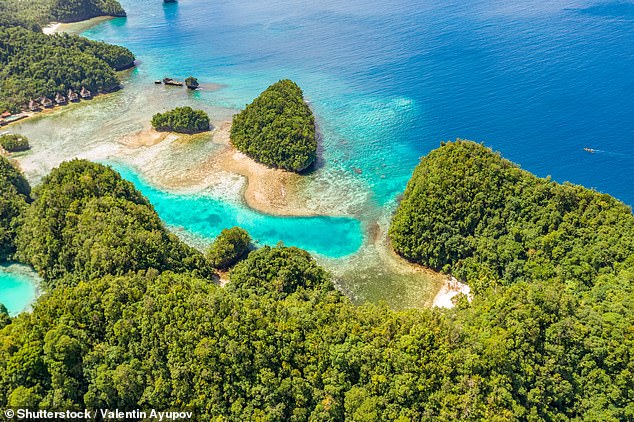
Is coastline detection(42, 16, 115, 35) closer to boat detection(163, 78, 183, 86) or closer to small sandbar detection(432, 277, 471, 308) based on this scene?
boat detection(163, 78, 183, 86)

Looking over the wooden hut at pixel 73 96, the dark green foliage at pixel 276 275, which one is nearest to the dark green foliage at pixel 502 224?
the dark green foliage at pixel 276 275

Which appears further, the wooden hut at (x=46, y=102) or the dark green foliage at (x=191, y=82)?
the dark green foliage at (x=191, y=82)

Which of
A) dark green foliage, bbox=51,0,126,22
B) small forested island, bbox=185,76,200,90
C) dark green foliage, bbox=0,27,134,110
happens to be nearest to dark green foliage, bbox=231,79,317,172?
small forested island, bbox=185,76,200,90

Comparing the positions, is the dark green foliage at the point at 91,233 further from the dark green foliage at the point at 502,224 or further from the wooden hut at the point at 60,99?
the wooden hut at the point at 60,99

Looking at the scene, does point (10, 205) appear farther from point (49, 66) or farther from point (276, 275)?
point (49, 66)

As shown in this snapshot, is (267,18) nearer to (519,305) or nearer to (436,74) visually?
(436,74)

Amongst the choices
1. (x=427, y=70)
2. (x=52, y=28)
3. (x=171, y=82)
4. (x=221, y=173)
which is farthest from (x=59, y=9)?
(x=427, y=70)
